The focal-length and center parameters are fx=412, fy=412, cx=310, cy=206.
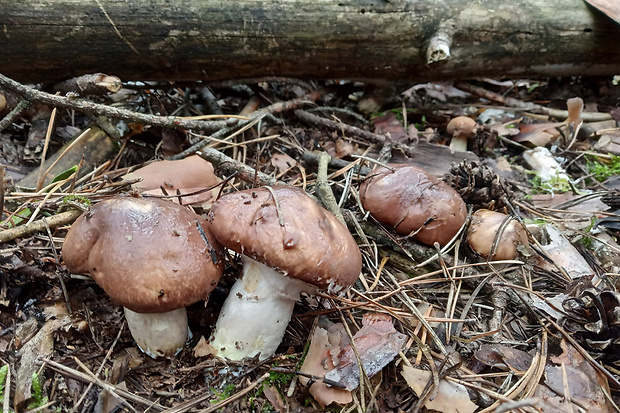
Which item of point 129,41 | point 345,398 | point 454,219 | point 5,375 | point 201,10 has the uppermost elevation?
point 201,10

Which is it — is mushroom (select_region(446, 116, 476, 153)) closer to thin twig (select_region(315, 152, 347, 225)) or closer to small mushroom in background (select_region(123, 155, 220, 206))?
thin twig (select_region(315, 152, 347, 225))

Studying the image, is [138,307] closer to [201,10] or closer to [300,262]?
[300,262]

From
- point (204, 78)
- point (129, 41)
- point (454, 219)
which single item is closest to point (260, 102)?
point (204, 78)

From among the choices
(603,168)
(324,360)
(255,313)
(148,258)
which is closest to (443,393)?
(324,360)

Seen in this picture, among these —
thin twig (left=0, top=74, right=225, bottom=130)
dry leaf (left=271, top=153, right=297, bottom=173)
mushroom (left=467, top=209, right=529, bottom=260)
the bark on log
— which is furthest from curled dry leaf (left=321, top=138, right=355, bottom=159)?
thin twig (left=0, top=74, right=225, bottom=130)

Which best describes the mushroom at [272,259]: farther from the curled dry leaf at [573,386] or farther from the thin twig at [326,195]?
the curled dry leaf at [573,386]

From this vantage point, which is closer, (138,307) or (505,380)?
(138,307)

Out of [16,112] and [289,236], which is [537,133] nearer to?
[289,236]
